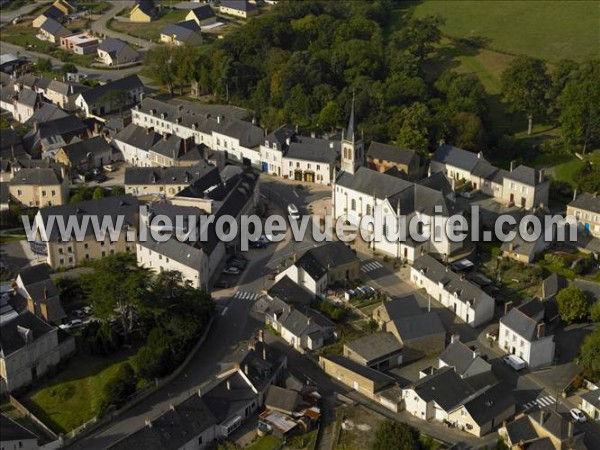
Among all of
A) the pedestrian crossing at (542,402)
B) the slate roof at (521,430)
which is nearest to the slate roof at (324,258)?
the pedestrian crossing at (542,402)

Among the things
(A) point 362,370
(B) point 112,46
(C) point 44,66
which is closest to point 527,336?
(A) point 362,370

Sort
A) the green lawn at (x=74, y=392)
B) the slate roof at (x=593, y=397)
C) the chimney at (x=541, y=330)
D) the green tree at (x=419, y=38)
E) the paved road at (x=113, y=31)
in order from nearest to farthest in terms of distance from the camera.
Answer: the slate roof at (x=593, y=397), the green lawn at (x=74, y=392), the chimney at (x=541, y=330), the green tree at (x=419, y=38), the paved road at (x=113, y=31)

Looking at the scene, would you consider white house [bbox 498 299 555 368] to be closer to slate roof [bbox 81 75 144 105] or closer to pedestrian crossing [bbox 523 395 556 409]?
pedestrian crossing [bbox 523 395 556 409]

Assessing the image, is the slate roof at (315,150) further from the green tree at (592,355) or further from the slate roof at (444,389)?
the slate roof at (444,389)

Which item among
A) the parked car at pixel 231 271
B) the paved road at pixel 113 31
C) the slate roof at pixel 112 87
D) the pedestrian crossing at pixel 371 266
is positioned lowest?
the pedestrian crossing at pixel 371 266

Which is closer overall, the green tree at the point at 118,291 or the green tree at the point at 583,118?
the green tree at the point at 118,291

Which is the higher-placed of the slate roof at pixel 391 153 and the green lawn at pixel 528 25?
the green lawn at pixel 528 25

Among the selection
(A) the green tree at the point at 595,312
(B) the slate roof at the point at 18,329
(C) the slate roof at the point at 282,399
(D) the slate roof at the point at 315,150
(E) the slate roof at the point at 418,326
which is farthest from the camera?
(D) the slate roof at the point at 315,150
